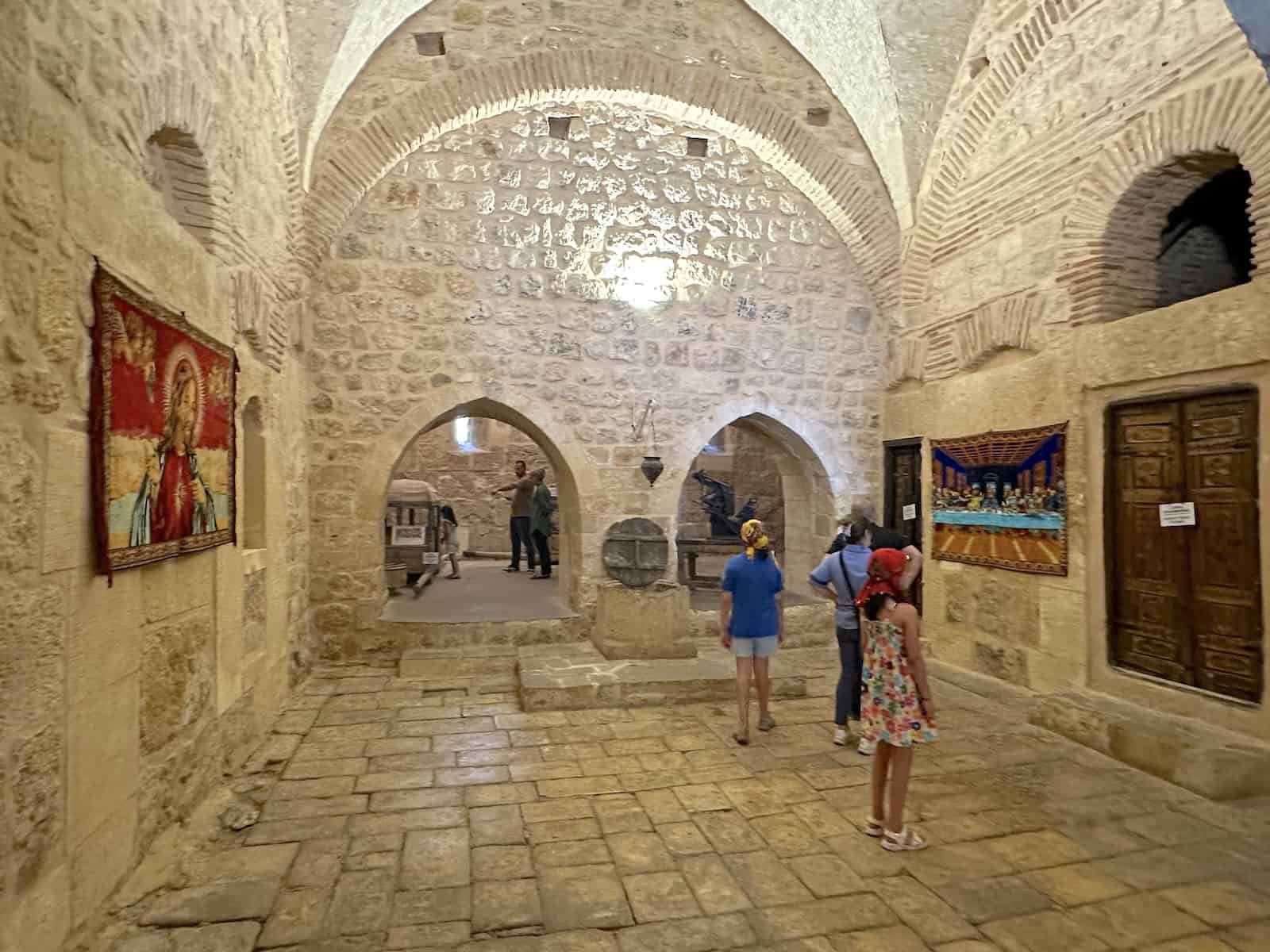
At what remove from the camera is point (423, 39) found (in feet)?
22.0

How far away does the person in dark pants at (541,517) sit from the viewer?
33.3 feet

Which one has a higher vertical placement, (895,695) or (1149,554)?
(1149,554)

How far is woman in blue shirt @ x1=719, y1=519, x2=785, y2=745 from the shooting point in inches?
183

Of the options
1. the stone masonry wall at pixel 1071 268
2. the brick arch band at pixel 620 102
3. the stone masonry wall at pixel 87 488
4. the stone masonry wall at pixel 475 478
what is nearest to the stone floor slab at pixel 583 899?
the stone masonry wall at pixel 87 488

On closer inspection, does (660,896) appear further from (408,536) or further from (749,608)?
(408,536)

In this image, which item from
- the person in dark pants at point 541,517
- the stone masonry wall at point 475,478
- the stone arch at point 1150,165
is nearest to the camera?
the stone arch at point 1150,165

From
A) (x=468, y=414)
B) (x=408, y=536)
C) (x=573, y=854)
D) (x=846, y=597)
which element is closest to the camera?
(x=573, y=854)

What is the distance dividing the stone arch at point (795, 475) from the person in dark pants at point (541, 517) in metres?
2.97

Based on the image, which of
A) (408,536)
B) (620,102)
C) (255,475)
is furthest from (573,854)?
(620,102)

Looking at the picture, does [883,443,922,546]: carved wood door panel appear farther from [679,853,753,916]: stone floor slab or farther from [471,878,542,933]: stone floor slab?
[471,878,542,933]: stone floor slab

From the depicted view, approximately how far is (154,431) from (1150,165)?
580 centimetres

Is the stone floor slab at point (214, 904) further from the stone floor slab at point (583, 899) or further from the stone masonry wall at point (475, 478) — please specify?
the stone masonry wall at point (475, 478)

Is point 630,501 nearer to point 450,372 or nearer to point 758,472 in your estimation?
point 450,372

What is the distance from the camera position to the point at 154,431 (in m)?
3.20
